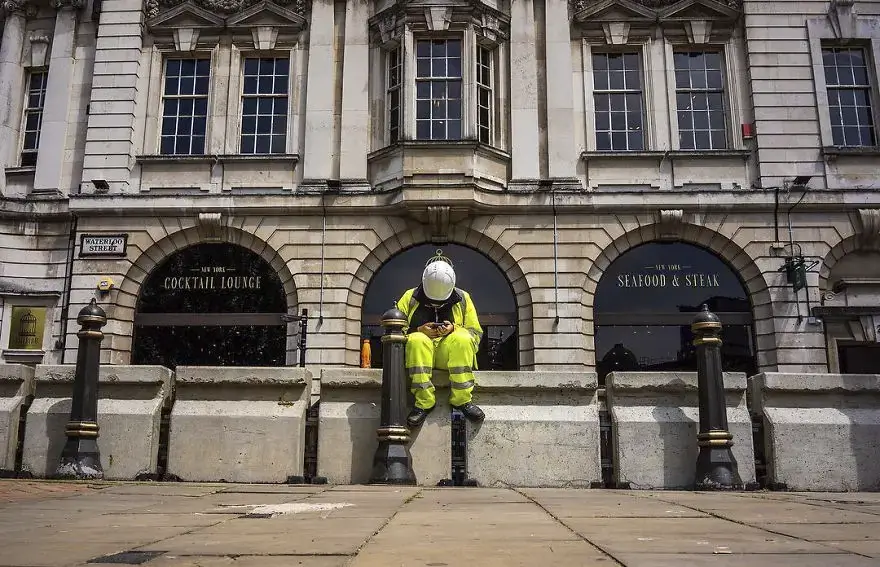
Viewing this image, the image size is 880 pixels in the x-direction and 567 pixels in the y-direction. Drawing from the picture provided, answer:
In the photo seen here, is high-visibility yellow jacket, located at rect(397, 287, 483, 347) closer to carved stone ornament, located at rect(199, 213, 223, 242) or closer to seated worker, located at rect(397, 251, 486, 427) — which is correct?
seated worker, located at rect(397, 251, 486, 427)

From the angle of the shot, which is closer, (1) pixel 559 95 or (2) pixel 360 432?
(2) pixel 360 432

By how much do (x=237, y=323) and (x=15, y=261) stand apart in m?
5.39

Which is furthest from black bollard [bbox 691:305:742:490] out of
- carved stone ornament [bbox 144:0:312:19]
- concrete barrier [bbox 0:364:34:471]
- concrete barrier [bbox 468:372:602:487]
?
carved stone ornament [bbox 144:0:312:19]

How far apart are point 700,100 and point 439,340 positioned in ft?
38.8

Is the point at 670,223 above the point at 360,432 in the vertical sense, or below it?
above

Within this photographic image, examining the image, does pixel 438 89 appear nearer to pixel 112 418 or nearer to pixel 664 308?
pixel 664 308

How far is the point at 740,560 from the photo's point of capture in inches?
116

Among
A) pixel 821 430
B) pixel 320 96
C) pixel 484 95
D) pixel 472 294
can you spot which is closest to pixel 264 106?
pixel 320 96

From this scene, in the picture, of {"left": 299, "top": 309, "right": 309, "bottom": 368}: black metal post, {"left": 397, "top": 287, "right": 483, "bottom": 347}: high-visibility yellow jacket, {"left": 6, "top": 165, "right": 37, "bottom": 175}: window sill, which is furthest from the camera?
{"left": 6, "top": 165, "right": 37, "bottom": 175}: window sill

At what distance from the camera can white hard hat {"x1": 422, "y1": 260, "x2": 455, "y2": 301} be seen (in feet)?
28.6

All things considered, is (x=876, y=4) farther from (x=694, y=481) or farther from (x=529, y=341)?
(x=694, y=481)

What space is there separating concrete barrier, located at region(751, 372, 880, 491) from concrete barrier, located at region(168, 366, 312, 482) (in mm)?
4736

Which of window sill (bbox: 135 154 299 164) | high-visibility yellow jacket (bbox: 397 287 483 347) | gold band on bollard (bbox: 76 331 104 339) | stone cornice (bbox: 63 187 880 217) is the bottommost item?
gold band on bollard (bbox: 76 331 104 339)

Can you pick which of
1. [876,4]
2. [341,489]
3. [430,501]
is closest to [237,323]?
[341,489]
